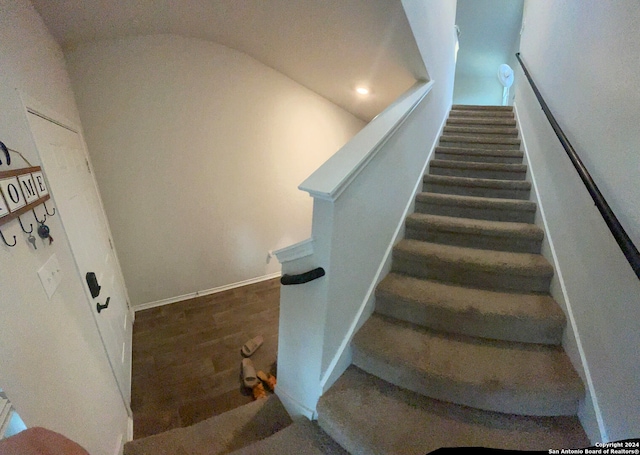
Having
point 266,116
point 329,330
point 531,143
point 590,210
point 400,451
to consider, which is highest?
point 266,116

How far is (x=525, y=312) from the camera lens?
1375 millimetres

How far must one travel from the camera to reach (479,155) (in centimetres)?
259

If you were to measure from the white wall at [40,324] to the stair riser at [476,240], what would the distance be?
1956 millimetres

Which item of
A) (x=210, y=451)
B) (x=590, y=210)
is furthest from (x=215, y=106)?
(x=590, y=210)

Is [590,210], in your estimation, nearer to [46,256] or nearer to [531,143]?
[531,143]

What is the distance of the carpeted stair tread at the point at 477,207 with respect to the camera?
6.41 feet

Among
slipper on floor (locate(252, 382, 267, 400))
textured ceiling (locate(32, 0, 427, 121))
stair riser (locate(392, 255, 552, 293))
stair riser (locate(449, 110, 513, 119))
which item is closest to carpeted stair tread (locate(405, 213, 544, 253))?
stair riser (locate(392, 255, 552, 293))

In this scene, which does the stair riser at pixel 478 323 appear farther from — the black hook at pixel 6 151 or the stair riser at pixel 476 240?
the black hook at pixel 6 151

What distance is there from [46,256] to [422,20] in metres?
2.50

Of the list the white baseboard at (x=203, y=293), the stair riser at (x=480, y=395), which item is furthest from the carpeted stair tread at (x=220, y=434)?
the white baseboard at (x=203, y=293)

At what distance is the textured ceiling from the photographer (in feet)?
5.16

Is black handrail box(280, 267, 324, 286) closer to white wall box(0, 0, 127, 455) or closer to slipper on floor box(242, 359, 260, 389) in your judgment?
white wall box(0, 0, 127, 455)

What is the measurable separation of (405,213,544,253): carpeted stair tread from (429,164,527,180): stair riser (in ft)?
2.12

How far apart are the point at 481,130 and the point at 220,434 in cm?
357
